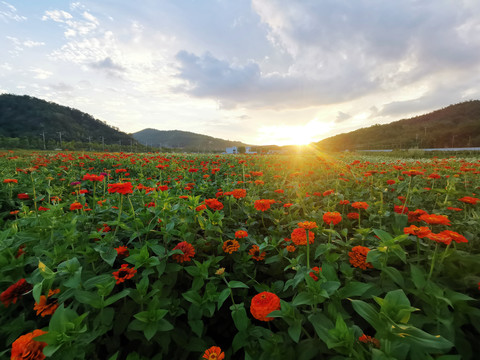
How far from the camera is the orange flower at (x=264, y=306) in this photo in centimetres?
100

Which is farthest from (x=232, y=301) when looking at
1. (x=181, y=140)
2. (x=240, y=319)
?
(x=181, y=140)

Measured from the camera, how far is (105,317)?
1104mm

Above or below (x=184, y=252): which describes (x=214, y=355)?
below

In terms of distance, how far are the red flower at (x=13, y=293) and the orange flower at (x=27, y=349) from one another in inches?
16.3

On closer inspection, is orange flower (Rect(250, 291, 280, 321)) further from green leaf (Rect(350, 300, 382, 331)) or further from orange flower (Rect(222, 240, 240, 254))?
orange flower (Rect(222, 240, 240, 254))

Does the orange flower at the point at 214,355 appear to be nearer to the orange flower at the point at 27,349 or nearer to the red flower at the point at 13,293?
the orange flower at the point at 27,349

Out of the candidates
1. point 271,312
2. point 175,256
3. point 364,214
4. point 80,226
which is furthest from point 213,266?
point 364,214

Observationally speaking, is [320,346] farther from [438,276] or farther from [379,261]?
[438,276]

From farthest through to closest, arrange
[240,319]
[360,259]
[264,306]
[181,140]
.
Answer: [181,140], [360,259], [240,319], [264,306]

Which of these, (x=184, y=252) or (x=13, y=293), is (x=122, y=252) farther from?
(x=13, y=293)

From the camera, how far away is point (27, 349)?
86 cm

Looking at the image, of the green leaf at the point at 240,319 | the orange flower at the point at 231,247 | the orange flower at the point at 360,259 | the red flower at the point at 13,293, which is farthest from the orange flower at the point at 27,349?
the orange flower at the point at 360,259

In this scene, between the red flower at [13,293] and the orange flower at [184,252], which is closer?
the red flower at [13,293]

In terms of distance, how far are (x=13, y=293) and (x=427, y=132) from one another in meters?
85.0
